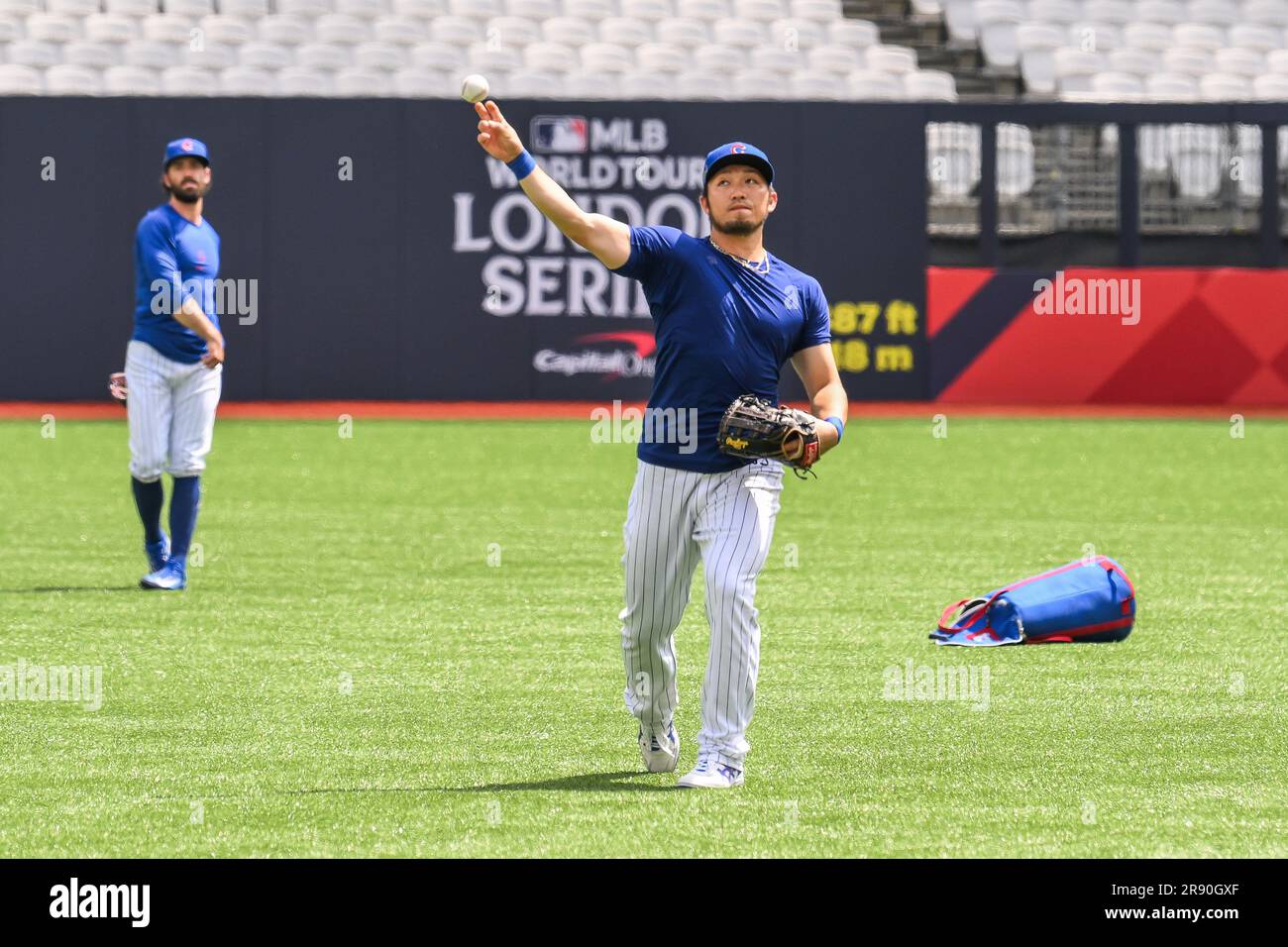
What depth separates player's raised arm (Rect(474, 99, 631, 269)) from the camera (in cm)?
595

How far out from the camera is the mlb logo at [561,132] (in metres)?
22.6

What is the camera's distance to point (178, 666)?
27.5ft

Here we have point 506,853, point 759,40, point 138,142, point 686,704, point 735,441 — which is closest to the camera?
point 506,853

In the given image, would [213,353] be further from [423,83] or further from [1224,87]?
[1224,87]

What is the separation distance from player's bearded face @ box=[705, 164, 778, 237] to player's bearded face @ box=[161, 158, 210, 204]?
479 cm

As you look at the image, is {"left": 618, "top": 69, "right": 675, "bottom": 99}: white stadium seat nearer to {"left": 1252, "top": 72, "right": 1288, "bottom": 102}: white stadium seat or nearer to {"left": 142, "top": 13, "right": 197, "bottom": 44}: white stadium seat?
{"left": 142, "top": 13, "right": 197, "bottom": 44}: white stadium seat

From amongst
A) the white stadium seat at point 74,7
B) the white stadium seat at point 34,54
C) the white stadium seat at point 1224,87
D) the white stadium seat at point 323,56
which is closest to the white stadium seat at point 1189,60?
the white stadium seat at point 1224,87

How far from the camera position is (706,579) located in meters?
6.24

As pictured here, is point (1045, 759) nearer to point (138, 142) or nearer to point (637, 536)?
point (637, 536)

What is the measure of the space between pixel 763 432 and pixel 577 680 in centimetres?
252

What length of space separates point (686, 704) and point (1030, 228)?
16.2 meters

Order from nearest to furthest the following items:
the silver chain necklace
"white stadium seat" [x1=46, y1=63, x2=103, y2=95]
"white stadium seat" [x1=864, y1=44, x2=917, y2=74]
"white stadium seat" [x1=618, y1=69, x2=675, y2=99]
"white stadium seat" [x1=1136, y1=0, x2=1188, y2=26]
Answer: the silver chain necklace < "white stadium seat" [x1=46, y1=63, x2=103, y2=95] < "white stadium seat" [x1=618, y1=69, x2=675, y2=99] < "white stadium seat" [x1=864, y1=44, x2=917, y2=74] < "white stadium seat" [x1=1136, y1=0, x2=1188, y2=26]

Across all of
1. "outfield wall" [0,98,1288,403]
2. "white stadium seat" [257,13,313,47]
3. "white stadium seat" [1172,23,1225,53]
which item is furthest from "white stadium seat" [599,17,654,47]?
"white stadium seat" [1172,23,1225,53]

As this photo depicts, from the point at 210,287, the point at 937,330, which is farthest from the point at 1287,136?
the point at 210,287
